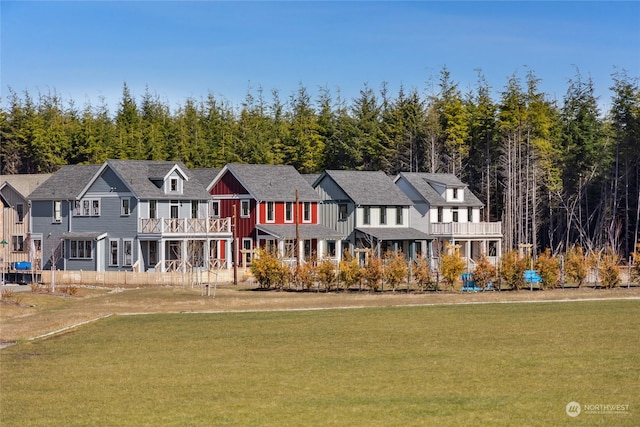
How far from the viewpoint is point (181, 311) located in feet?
148


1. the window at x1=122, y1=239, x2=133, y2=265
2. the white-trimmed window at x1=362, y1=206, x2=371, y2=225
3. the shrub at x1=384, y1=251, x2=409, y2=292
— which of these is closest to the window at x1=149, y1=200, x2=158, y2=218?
the window at x1=122, y1=239, x2=133, y2=265

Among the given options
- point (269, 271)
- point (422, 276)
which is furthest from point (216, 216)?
point (422, 276)

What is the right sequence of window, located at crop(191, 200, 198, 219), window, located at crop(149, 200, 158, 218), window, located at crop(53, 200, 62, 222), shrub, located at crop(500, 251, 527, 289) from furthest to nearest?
window, located at crop(53, 200, 62, 222) → window, located at crop(191, 200, 198, 219) → window, located at crop(149, 200, 158, 218) → shrub, located at crop(500, 251, 527, 289)

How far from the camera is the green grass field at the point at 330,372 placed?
20.6 metres

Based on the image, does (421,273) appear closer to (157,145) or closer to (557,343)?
(557,343)

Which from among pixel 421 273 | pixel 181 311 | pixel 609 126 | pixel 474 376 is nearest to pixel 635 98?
pixel 609 126

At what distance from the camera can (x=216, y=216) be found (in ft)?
263

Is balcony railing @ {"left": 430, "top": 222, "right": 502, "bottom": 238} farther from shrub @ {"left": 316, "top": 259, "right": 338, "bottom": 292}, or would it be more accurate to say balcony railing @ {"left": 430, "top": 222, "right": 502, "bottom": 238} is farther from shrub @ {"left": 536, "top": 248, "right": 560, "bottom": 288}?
shrub @ {"left": 316, "top": 259, "right": 338, "bottom": 292}

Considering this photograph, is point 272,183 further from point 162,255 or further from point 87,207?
point 87,207

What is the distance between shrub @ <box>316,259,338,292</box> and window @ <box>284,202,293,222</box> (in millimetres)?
23324

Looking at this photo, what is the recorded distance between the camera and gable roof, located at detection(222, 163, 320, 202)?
7951cm

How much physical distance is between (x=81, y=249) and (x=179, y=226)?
7.46 m

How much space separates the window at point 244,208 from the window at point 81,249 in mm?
11601

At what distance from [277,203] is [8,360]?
5171cm
